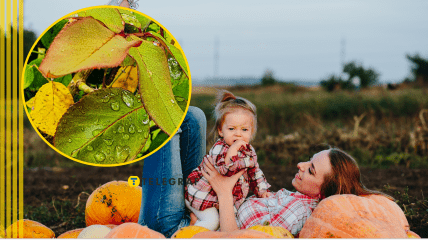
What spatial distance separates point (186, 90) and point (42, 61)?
0.61 m

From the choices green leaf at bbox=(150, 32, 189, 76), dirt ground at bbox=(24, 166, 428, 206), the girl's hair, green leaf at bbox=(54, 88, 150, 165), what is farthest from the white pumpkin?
dirt ground at bbox=(24, 166, 428, 206)

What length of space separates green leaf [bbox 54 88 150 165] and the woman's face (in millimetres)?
905

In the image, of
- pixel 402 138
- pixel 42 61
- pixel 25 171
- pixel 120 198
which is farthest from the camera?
pixel 402 138

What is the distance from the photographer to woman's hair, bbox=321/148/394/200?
74.8 inches

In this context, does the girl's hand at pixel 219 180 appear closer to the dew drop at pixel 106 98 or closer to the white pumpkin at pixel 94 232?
the white pumpkin at pixel 94 232

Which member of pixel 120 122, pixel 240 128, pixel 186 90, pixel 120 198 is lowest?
pixel 120 198

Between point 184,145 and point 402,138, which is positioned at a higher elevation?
point 184,145

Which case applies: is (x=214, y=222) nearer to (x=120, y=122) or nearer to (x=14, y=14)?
(x=120, y=122)

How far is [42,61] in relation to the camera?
1434 millimetres

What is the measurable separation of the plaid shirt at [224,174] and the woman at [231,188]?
5cm

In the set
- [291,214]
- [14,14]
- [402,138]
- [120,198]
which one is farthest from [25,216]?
[402,138]

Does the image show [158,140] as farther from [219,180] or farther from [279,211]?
[279,211]

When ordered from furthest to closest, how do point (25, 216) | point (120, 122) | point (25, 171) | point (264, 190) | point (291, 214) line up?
point (25, 171) < point (25, 216) < point (264, 190) < point (291, 214) < point (120, 122)

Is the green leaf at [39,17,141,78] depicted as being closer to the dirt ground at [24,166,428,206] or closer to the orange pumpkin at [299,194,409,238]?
the orange pumpkin at [299,194,409,238]
